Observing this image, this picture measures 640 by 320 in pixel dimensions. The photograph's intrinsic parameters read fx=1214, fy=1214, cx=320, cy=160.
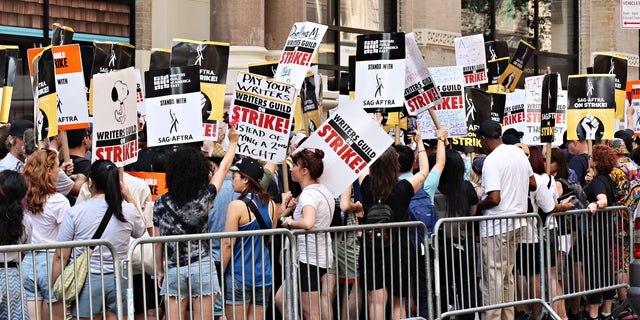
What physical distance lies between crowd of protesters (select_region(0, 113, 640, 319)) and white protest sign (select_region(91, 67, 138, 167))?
1.16ft

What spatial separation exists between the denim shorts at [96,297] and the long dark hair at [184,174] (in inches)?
30.6

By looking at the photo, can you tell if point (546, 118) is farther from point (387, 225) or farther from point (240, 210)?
point (240, 210)

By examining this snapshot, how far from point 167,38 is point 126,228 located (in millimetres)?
10636

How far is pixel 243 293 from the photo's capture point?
9148 millimetres

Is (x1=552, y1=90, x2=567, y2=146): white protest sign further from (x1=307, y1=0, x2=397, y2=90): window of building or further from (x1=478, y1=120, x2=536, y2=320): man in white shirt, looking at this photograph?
(x1=307, y1=0, x2=397, y2=90): window of building

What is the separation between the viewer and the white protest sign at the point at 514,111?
14.6m

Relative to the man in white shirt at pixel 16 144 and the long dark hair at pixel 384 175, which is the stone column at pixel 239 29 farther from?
the long dark hair at pixel 384 175

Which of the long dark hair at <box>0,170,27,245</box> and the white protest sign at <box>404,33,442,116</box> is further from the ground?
the white protest sign at <box>404,33,442,116</box>

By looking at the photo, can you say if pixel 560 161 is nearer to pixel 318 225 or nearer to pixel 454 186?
pixel 454 186

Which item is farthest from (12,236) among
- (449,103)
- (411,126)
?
(411,126)

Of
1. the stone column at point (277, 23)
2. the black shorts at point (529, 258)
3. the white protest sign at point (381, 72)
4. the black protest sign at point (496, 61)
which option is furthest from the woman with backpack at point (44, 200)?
the stone column at point (277, 23)

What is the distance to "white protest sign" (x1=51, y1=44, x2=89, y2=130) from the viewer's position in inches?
394

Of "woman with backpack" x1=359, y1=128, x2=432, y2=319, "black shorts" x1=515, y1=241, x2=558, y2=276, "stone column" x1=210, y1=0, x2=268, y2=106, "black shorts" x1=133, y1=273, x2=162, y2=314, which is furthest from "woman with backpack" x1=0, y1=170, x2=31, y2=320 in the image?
"stone column" x1=210, y1=0, x2=268, y2=106

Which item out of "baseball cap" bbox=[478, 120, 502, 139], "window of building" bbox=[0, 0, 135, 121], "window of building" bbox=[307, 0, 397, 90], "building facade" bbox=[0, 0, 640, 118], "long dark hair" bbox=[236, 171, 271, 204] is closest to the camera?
"long dark hair" bbox=[236, 171, 271, 204]
